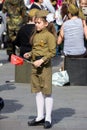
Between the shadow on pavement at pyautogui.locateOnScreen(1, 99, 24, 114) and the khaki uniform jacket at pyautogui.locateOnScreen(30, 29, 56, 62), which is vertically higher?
the khaki uniform jacket at pyautogui.locateOnScreen(30, 29, 56, 62)

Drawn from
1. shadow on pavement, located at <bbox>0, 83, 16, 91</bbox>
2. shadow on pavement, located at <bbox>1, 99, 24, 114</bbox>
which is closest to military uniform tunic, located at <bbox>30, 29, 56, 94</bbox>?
shadow on pavement, located at <bbox>1, 99, 24, 114</bbox>

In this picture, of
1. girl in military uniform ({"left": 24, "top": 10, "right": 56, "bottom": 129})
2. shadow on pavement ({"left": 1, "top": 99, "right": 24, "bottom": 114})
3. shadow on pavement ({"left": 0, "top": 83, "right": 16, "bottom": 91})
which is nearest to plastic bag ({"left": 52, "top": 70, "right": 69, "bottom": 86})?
shadow on pavement ({"left": 0, "top": 83, "right": 16, "bottom": 91})

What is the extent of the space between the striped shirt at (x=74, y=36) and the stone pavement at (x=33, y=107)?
31.3 inches

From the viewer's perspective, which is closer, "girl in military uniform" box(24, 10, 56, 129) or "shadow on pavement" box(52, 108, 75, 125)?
"girl in military uniform" box(24, 10, 56, 129)

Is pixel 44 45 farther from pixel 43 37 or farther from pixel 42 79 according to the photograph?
pixel 42 79

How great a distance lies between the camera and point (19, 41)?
1240 centimetres

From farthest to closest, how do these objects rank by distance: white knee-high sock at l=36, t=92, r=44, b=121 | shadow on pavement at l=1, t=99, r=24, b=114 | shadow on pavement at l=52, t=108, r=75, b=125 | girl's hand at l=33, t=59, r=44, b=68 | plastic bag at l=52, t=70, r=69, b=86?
1. plastic bag at l=52, t=70, r=69, b=86
2. shadow on pavement at l=1, t=99, r=24, b=114
3. shadow on pavement at l=52, t=108, r=75, b=125
4. white knee-high sock at l=36, t=92, r=44, b=121
5. girl's hand at l=33, t=59, r=44, b=68

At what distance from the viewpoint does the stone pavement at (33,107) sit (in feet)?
27.2

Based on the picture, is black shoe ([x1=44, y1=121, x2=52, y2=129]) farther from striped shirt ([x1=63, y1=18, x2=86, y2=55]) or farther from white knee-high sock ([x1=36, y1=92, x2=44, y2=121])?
striped shirt ([x1=63, y1=18, x2=86, y2=55])

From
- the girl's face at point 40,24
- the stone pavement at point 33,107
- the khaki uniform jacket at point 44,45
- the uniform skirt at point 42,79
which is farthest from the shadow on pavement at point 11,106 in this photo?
the girl's face at point 40,24

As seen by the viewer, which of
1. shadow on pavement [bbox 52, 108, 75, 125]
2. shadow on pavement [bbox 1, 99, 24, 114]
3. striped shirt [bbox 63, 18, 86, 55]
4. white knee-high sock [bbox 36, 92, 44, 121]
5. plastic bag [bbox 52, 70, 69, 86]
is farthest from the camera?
striped shirt [bbox 63, 18, 86, 55]

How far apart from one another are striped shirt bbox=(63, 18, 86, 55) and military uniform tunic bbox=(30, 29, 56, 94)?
378 centimetres

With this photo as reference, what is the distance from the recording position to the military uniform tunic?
7.96 metres

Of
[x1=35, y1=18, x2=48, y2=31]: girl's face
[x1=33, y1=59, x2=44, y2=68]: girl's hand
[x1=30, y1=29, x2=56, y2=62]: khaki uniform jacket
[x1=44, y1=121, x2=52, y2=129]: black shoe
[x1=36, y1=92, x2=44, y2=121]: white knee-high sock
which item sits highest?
[x1=35, y1=18, x2=48, y2=31]: girl's face
